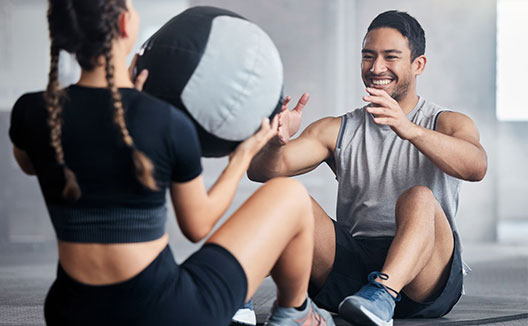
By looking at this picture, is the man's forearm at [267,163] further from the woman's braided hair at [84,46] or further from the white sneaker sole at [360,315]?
the woman's braided hair at [84,46]

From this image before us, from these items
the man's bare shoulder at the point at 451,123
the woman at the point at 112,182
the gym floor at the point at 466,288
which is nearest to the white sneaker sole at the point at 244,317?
the gym floor at the point at 466,288

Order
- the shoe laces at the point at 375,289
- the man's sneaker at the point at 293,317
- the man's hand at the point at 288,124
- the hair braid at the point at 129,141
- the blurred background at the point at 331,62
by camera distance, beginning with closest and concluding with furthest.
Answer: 1. the hair braid at the point at 129,141
2. the man's sneaker at the point at 293,317
3. the shoe laces at the point at 375,289
4. the man's hand at the point at 288,124
5. the blurred background at the point at 331,62

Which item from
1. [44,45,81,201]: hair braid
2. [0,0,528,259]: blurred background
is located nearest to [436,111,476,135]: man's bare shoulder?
[44,45,81,201]: hair braid

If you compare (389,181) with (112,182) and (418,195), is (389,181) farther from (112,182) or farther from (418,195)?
(112,182)

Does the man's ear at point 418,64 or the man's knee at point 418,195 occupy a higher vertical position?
the man's ear at point 418,64

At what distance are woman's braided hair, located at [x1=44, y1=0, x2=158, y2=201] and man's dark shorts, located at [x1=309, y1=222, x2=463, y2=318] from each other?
0.90m

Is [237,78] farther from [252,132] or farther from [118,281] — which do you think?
[118,281]

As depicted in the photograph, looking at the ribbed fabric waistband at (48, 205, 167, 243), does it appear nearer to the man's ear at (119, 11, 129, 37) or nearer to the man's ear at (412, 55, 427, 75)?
the man's ear at (119, 11, 129, 37)

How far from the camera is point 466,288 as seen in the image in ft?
9.82

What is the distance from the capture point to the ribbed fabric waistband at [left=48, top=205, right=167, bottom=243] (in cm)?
121

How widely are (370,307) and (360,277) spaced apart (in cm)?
32

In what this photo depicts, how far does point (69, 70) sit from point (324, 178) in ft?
7.09

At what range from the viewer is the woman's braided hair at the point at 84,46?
116cm

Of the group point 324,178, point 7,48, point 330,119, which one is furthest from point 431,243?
point 7,48
